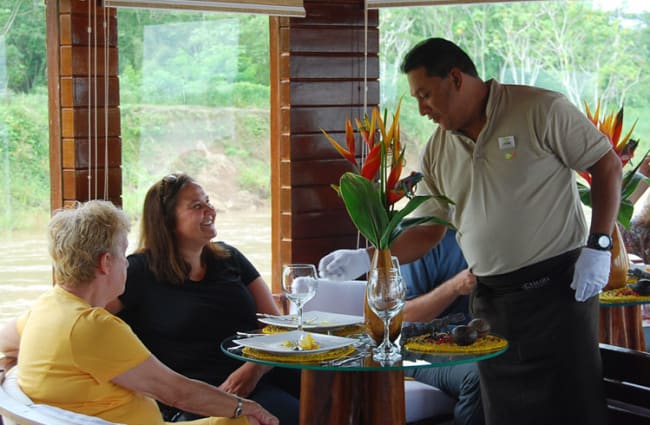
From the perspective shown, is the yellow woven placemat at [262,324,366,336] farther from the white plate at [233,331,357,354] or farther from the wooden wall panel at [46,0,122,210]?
the wooden wall panel at [46,0,122,210]

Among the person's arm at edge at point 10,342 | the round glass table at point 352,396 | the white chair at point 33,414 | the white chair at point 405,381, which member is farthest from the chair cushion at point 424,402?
the white chair at point 33,414

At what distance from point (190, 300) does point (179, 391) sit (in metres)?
0.95

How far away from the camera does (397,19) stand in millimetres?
4551

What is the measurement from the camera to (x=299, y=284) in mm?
2719

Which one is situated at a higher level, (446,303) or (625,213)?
(625,213)

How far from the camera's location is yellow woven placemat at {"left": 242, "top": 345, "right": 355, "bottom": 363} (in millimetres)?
2371

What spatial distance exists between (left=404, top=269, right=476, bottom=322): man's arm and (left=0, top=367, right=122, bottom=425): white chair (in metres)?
1.65

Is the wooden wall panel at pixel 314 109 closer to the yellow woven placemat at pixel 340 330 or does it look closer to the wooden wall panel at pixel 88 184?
the wooden wall panel at pixel 88 184

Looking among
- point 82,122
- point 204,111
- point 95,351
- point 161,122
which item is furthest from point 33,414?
point 204,111

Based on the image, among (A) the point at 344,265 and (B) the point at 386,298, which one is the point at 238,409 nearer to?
(B) the point at 386,298

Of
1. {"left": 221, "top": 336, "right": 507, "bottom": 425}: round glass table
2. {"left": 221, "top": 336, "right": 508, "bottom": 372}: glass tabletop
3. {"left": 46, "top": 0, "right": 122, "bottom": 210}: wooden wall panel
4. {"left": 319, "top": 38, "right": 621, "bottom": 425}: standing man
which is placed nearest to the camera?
{"left": 221, "top": 336, "right": 508, "bottom": 372}: glass tabletop

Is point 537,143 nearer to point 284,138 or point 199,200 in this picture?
point 199,200

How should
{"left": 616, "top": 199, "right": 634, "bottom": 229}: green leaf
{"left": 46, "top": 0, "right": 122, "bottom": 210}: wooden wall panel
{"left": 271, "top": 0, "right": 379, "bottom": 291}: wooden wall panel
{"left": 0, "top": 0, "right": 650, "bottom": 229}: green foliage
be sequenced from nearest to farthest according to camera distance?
{"left": 616, "top": 199, "right": 634, "bottom": 229}: green leaf
{"left": 46, "top": 0, "right": 122, "bottom": 210}: wooden wall panel
{"left": 0, "top": 0, "right": 650, "bottom": 229}: green foliage
{"left": 271, "top": 0, "right": 379, "bottom": 291}: wooden wall panel

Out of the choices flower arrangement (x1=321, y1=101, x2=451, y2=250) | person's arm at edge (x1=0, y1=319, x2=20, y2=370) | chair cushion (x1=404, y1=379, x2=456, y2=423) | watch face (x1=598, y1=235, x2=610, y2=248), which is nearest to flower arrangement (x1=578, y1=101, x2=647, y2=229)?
watch face (x1=598, y1=235, x2=610, y2=248)
